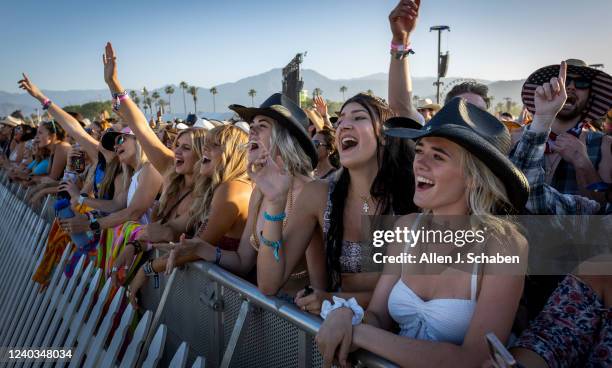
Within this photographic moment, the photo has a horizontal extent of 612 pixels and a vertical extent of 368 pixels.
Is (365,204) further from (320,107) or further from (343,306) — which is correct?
(320,107)

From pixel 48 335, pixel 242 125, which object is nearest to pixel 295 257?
pixel 242 125

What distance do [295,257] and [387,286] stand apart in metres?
0.56

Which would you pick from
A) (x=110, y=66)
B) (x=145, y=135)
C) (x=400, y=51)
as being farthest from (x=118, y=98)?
(x=400, y=51)

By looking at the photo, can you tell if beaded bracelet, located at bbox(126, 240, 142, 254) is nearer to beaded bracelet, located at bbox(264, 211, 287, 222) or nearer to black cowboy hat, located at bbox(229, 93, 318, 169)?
black cowboy hat, located at bbox(229, 93, 318, 169)

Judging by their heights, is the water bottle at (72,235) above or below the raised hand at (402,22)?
below

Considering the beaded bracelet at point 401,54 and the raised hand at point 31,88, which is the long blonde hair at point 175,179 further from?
the raised hand at point 31,88

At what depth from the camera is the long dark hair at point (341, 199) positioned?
2.42 m

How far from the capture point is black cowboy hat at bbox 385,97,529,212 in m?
1.77

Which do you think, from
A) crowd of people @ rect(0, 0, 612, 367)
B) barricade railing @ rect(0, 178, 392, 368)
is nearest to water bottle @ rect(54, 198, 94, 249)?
crowd of people @ rect(0, 0, 612, 367)

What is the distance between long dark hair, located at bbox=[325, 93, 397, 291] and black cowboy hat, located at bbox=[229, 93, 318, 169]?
0.34 m

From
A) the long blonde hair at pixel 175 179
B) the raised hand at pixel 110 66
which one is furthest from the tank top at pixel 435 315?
the raised hand at pixel 110 66

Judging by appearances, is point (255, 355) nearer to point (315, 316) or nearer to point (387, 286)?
point (315, 316)

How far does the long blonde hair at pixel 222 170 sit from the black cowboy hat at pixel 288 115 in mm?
415

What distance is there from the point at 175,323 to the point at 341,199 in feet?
4.33
